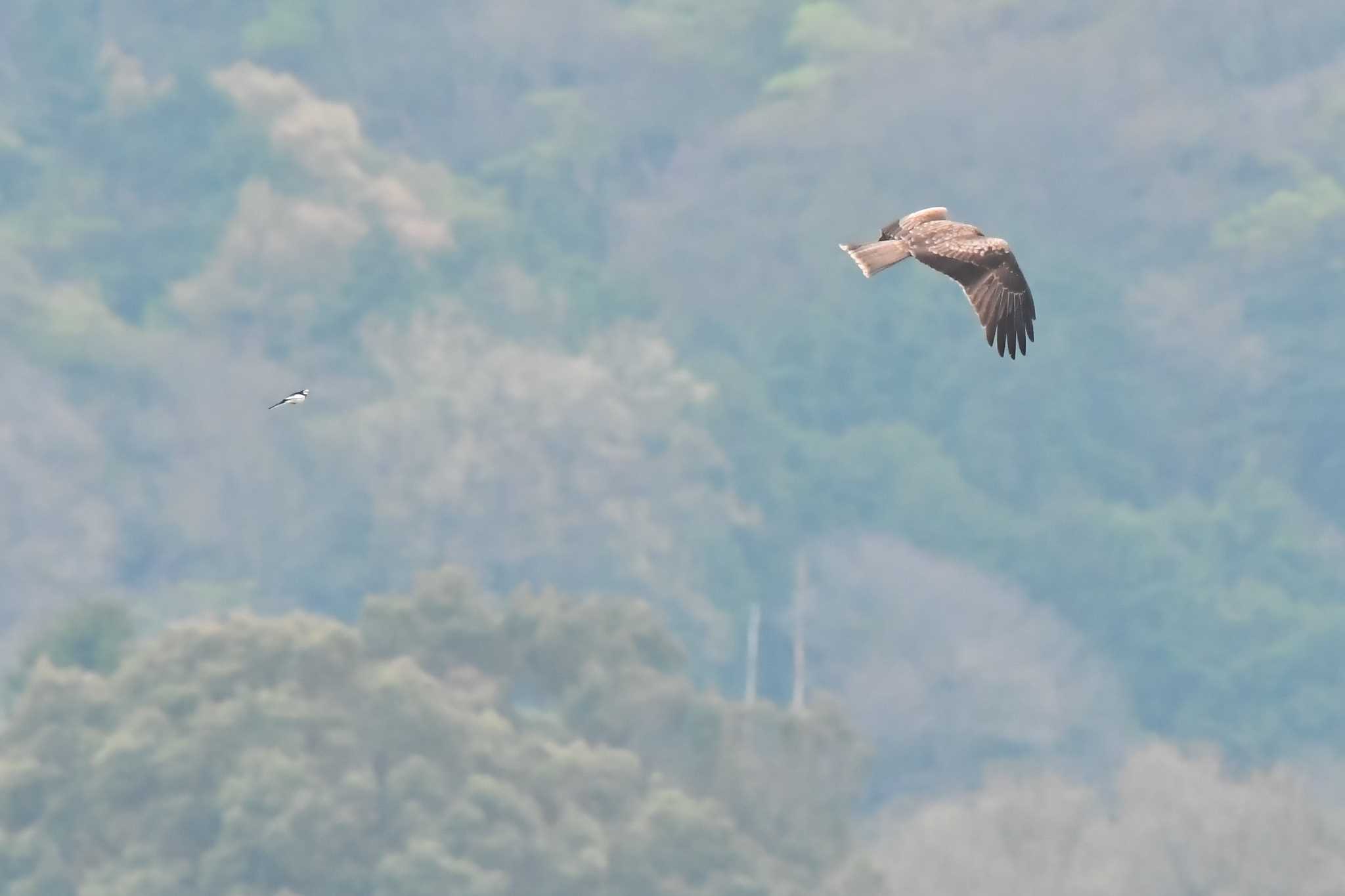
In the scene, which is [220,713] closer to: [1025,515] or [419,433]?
[419,433]

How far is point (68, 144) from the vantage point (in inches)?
3342

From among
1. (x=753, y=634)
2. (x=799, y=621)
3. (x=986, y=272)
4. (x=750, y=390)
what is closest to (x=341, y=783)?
(x=799, y=621)

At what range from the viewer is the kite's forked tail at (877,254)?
13.8m

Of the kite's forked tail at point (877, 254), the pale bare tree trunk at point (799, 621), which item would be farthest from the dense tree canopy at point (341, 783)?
the kite's forked tail at point (877, 254)

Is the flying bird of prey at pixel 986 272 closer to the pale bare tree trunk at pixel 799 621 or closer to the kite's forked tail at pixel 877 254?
the kite's forked tail at pixel 877 254

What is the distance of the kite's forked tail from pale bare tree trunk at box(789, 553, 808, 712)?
55941 millimetres

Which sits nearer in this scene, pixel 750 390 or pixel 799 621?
pixel 799 621

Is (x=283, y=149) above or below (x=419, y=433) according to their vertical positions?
above

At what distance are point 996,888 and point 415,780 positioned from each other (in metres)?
10.9

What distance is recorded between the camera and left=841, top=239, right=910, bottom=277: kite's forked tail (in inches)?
544

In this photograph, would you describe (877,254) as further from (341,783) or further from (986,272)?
(341,783)

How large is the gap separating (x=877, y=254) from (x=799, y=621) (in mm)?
59944

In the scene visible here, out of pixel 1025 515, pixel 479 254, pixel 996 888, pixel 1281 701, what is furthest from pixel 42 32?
pixel 996 888

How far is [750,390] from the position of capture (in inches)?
3191
